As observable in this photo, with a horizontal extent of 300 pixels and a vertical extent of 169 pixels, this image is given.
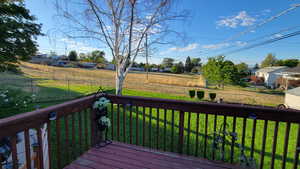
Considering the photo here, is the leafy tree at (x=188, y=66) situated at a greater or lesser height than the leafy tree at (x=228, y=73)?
greater

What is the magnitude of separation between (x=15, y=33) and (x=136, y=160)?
18.9ft

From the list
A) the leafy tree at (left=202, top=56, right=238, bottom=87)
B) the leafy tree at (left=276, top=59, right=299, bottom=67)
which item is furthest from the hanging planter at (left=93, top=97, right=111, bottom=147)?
the leafy tree at (left=276, top=59, right=299, bottom=67)

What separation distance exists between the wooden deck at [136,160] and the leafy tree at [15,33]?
5.01 metres

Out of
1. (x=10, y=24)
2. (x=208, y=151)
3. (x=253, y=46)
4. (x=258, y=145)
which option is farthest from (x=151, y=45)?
(x=253, y=46)

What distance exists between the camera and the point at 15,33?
4586mm

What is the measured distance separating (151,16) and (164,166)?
3.67 m

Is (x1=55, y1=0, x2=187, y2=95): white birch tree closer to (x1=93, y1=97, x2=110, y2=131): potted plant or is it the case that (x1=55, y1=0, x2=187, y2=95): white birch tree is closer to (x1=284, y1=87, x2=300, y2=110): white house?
(x1=93, y1=97, x2=110, y2=131): potted plant

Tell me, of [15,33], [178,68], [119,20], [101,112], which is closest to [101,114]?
[101,112]

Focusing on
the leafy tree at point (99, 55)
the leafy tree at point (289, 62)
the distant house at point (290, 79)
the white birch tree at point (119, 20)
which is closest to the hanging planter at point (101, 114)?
the white birch tree at point (119, 20)

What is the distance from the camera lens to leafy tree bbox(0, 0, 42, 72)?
4.42m

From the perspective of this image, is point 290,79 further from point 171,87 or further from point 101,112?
point 101,112

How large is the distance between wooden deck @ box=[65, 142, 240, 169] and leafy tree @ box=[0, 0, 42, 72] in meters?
5.01

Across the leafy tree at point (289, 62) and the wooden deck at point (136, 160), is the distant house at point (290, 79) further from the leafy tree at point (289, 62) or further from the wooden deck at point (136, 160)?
the leafy tree at point (289, 62)

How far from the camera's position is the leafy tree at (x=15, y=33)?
4422 millimetres
